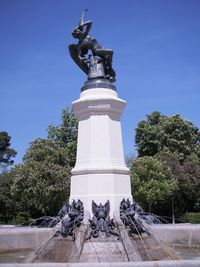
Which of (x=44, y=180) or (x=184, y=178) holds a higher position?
(x=184, y=178)

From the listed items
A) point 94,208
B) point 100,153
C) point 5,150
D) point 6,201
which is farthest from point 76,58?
point 5,150

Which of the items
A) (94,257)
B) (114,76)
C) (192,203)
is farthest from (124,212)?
(192,203)

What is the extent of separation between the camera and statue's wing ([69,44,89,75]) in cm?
1238

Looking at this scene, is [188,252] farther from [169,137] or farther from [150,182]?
[169,137]

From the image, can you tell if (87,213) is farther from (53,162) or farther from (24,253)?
(53,162)

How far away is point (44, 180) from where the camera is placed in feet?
99.2

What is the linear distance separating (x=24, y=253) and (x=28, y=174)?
1677 centimetres

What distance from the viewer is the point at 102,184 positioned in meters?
10.7

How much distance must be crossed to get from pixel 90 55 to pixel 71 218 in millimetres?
5259

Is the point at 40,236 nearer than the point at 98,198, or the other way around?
the point at 98,198

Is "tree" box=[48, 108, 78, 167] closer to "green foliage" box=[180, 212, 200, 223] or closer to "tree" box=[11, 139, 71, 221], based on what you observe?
"tree" box=[11, 139, 71, 221]

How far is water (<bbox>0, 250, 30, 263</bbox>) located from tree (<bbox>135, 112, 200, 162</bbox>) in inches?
1149

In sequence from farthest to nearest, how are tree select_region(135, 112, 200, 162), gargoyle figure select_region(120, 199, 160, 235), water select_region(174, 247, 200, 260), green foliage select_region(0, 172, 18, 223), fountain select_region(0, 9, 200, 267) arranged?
tree select_region(135, 112, 200, 162) < green foliage select_region(0, 172, 18, 223) < water select_region(174, 247, 200, 260) < gargoyle figure select_region(120, 199, 160, 235) < fountain select_region(0, 9, 200, 267)

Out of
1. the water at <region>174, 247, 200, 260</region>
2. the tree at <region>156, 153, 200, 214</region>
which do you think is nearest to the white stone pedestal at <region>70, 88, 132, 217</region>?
the water at <region>174, 247, 200, 260</region>
